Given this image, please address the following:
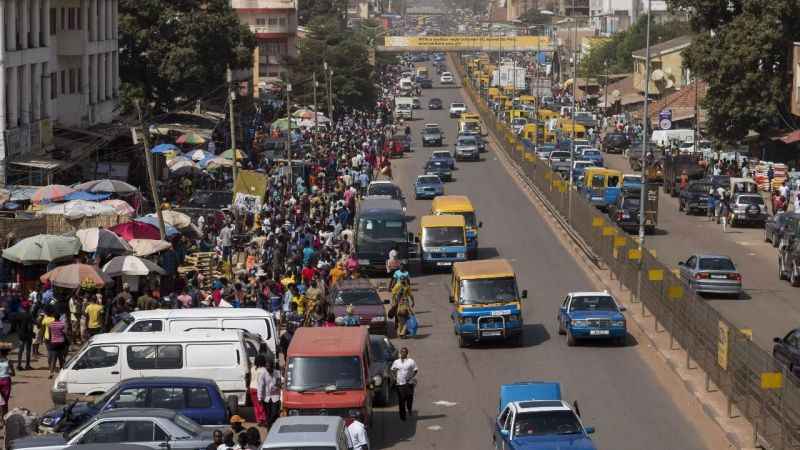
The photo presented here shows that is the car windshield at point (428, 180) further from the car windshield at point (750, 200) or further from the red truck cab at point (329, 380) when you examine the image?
the red truck cab at point (329, 380)

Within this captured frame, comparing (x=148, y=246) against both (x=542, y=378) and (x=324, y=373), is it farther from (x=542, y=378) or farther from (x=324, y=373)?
(x=324, y=373)

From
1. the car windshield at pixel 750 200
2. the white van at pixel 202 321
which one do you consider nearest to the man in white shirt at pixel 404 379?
the white van at pixel 202 321

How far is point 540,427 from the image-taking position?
23.8 m

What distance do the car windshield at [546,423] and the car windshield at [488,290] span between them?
12.0m

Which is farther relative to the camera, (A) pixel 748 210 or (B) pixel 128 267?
(A) pixel 748 210

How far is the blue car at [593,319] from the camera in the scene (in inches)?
1390

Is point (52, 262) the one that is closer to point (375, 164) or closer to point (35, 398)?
point (35, 398)

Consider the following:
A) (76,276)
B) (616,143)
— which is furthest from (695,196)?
(76,276)

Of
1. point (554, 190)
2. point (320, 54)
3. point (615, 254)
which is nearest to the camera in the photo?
point (615, 254)

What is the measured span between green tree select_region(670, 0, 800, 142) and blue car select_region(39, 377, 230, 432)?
188 ft

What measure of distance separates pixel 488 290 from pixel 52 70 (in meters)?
32.7

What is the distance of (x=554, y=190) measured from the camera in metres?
63.1

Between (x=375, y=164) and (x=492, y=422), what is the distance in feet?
176

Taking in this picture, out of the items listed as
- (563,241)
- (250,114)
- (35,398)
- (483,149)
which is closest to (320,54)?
(250,114)
